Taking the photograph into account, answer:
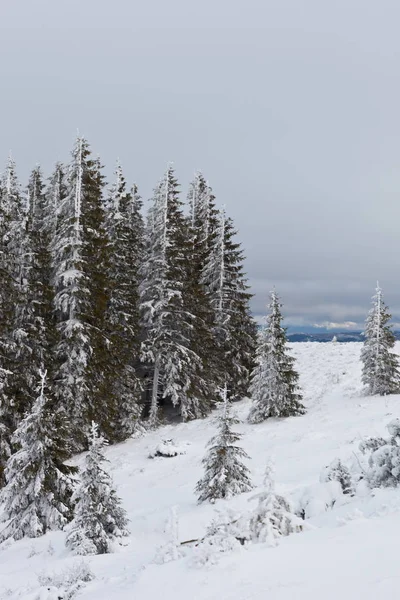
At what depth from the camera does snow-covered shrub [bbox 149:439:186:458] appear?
18.1 meters

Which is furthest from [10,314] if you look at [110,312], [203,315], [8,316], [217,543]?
[217,543]

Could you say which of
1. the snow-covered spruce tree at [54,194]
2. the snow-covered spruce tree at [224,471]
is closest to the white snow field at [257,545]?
the snow-covered spruce tree at [224,471]

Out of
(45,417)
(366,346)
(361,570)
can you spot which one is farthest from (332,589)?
(366,346)

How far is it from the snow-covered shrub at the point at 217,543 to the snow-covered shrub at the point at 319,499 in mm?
2199

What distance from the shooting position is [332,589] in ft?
14.2

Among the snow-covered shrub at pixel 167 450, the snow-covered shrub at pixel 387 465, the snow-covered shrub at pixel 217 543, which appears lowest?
the snow-covered shrub at pixel 167 450

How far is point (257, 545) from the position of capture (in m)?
6.09

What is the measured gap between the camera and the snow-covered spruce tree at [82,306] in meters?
19.5

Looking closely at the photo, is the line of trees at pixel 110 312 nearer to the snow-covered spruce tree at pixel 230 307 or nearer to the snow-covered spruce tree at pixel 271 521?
the snow-covered spruce tree at pixel 230 307

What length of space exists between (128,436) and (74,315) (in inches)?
271

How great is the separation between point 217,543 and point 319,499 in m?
3.24

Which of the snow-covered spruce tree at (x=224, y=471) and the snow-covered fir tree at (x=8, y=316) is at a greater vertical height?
the snow-covered fir tree at (x=8, y=316)

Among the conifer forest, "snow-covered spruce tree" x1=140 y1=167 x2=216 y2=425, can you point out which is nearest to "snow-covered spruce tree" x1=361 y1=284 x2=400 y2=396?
the conifer forest

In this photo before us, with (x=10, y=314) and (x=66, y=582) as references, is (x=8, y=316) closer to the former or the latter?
(x=10, y=314)
